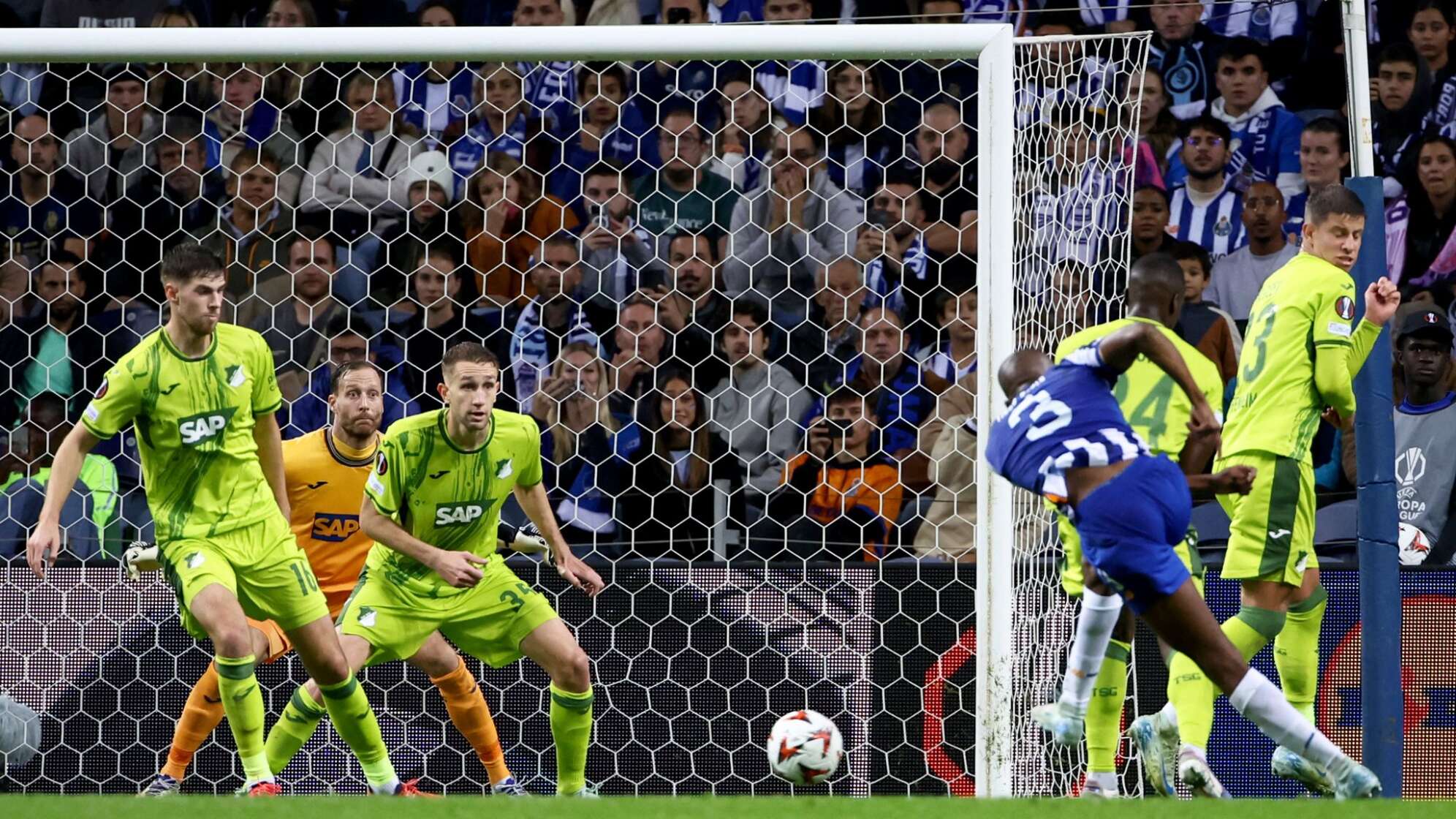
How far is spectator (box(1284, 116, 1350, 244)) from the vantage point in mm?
7914

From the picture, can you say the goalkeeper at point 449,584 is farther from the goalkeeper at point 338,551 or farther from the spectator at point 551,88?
the spectator at point 551,88

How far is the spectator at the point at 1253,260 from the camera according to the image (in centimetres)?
786

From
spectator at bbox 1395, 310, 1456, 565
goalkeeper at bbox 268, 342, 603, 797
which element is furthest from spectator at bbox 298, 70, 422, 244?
spectator at bbox 1395, 310, 1456, 565

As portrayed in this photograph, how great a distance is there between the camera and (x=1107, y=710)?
17.6 ft

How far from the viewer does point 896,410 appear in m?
7.31

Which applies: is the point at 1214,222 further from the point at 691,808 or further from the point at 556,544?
the point at 691,808

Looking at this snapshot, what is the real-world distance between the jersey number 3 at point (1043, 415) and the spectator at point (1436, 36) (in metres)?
5.01

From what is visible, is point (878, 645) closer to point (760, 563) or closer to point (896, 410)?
point (760, 563)

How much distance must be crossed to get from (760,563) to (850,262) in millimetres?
1873

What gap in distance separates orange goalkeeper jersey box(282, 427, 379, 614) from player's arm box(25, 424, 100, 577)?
1.25m

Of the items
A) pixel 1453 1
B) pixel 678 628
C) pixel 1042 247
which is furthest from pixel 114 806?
pixel 1453 1

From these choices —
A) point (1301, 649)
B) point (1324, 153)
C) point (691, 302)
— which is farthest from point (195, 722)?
point (1324, 153)

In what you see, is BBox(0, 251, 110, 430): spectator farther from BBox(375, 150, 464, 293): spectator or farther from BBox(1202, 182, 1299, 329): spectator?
BBox(1202, 182, 1299, 329): spectator

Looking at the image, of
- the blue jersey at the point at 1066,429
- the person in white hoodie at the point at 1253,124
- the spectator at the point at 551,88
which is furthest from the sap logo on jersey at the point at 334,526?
the person in white hoodie at the point at 1253,124
